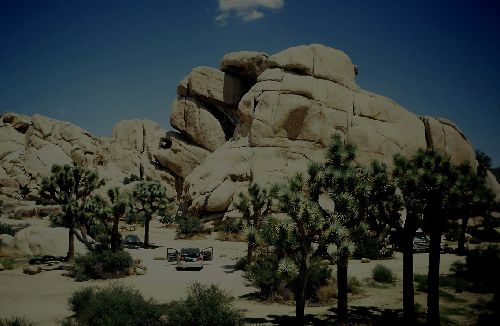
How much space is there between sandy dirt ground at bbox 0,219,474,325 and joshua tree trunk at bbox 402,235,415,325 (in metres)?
2.67

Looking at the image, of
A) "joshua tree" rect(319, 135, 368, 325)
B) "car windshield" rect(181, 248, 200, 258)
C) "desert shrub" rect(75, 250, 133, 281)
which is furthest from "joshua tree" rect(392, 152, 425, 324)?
"desert shrub" rect(75, 250, 133, 281)

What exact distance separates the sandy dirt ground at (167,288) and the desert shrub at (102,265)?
670mm

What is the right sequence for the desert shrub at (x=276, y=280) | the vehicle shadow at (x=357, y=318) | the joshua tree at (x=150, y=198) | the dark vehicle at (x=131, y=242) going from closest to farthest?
the vehicle shadow at (x=357, y=318)
the desert shrub at (x=276, y=280)
the dark vehicle at (x=131, y=242)
the joshua tree at (x=150, y=198)

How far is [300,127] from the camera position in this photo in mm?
46812

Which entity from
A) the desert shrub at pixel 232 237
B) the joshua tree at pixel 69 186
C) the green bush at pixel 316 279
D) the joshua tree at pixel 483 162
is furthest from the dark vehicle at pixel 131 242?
the joshua tree at pixel 483 162

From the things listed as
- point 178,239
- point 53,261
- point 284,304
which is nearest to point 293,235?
point 284,304

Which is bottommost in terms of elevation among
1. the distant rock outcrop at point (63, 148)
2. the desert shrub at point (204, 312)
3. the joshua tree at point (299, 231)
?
the desert shrub at point (204, 312)

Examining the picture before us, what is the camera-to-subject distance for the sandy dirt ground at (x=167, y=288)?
1595cm

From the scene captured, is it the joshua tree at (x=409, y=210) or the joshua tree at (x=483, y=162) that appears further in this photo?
the joshua tree at (x=483, y=162)

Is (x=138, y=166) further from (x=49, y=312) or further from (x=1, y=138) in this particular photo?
(x=49, y=312)

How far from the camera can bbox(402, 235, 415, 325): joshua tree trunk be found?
47.1 feet

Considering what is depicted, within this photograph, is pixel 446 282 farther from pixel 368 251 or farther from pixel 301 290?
pixel 301 290

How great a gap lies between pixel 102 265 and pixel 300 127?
2992 centimetres

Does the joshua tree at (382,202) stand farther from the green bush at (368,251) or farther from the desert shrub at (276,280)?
the green bush at (368,251)
